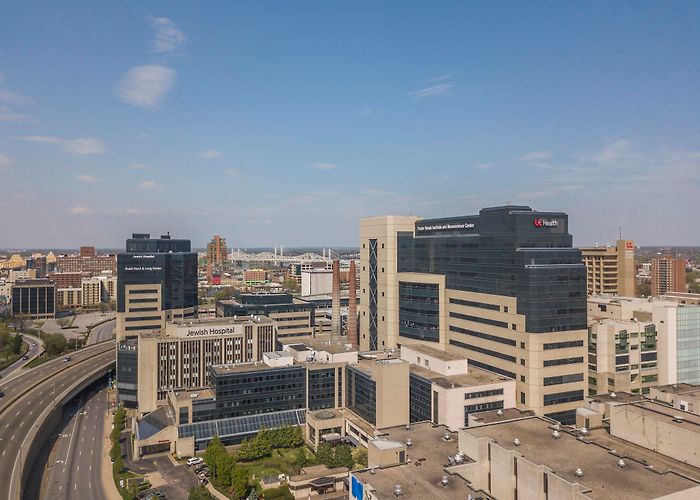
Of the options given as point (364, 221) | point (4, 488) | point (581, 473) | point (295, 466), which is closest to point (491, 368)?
point (295, 466)

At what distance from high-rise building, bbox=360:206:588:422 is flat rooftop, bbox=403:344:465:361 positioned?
381cm

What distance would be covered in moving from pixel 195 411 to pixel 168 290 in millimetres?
70583

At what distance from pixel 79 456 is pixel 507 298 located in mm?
97624

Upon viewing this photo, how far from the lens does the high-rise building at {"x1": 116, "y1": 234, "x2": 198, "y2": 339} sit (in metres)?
176

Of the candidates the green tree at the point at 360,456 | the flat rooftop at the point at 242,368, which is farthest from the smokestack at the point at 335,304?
the green tree at the point at 360,456

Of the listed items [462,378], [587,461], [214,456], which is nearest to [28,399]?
[214,456]

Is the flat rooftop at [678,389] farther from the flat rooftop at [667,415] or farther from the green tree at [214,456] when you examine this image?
the green tree at [214,456]

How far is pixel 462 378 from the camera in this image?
374ft

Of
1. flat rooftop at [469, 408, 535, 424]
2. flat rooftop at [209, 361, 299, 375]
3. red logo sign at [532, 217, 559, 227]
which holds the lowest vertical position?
flat rooftop at [469, 408, 535, 424]

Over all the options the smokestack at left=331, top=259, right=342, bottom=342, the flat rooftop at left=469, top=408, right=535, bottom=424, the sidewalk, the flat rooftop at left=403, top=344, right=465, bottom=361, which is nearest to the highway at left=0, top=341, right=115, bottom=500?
the sidewalk

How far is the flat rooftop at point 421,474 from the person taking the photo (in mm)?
67625

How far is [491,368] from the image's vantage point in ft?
388

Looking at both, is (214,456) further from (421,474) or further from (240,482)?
(421,474)

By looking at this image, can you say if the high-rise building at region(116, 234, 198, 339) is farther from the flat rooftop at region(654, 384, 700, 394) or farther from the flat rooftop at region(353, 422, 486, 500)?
the flat rooftop at region(654, 384, 700, 394)
